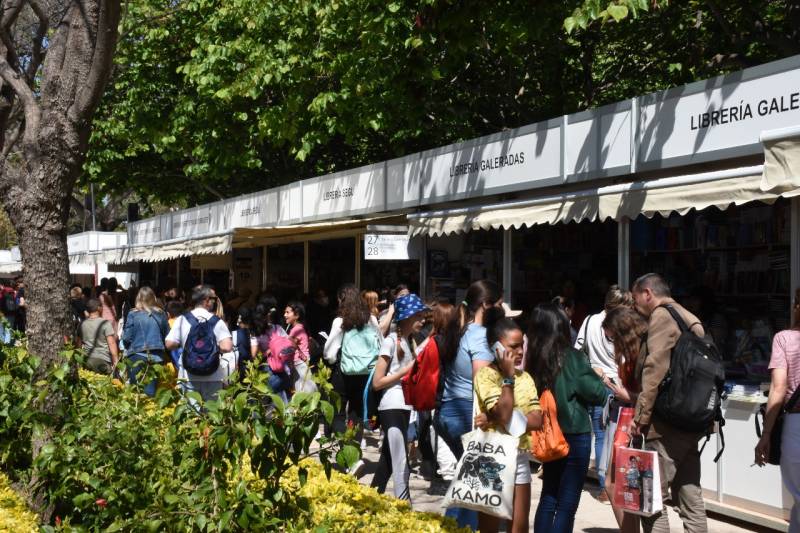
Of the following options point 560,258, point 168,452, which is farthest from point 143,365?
point 560,258

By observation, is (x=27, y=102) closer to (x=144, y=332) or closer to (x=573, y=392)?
(x=573, y=392)

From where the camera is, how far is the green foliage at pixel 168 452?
3.66 m

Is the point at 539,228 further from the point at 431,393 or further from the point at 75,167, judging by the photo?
the point at 75,167

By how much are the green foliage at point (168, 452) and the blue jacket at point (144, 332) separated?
17.1ft

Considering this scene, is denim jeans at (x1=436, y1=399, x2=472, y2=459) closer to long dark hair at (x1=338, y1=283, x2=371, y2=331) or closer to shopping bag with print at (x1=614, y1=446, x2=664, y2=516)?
shopping bag with print at (x1=614, y1=446, x2=664, y2=516)

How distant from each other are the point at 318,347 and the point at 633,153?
191 inches

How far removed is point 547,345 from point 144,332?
253 inches

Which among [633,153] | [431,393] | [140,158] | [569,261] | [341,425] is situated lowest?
[341,425]

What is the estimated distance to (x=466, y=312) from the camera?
6555 millimetres

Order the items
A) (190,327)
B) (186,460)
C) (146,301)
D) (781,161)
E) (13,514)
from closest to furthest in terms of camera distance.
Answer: (186,460)
(13,514)
(781,161)
(190,327)
(146,301)

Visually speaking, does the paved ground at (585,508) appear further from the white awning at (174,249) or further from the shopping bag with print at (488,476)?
the white awning at (174,249)

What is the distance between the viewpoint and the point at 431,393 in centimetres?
668

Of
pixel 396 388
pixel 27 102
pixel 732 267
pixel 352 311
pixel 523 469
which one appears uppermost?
pixel 27 102

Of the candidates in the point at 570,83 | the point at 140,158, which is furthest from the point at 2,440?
the point at 140,158
